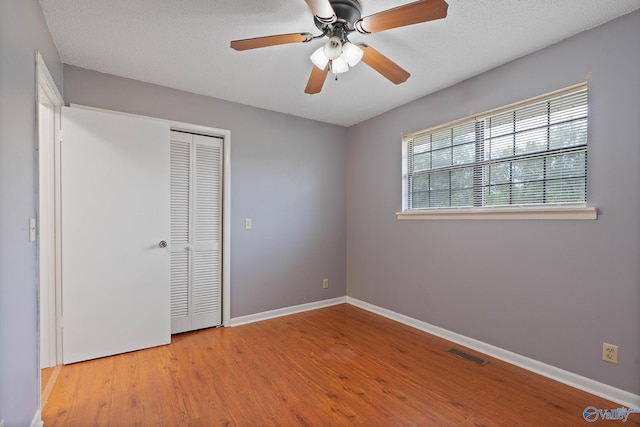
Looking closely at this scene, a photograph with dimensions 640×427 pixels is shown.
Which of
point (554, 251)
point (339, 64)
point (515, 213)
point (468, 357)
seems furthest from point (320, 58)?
point (468, 357)

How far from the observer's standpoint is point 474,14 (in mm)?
1920

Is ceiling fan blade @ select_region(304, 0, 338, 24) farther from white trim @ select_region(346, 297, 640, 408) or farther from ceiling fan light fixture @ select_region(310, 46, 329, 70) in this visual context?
white trim @ select_region(346, 297, 640, 408)

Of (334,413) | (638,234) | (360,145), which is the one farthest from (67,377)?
(638,234)

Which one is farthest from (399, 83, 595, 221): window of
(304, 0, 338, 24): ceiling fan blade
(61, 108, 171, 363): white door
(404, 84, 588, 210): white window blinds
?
(61, 108, 171, 363): white door

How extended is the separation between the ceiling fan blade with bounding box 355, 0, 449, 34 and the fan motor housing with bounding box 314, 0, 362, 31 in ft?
0.45

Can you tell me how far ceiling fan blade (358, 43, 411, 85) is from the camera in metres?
1.92

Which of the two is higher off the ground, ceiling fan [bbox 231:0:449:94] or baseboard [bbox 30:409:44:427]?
ceiling fan [bbox 231:0:449:94]

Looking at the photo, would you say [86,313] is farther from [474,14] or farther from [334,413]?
[474,14]

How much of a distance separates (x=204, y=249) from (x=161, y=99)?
5.01 ft

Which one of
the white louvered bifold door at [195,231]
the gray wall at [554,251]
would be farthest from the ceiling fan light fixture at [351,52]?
the white louvered bifold door at [195,231]

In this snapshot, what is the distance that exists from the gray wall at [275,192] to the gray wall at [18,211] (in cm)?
121

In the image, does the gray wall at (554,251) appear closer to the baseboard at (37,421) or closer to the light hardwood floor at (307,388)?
the light hardwood floor at (307,388)

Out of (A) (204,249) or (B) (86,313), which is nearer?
(B) (86,313)

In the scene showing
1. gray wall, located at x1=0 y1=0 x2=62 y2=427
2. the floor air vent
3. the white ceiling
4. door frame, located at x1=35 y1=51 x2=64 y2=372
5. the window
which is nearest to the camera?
gray wall, located at x1=0 y1=0 x2=62 y2=427
